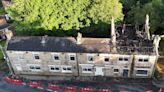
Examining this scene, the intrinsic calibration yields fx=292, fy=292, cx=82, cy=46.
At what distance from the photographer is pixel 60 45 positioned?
5938 centimetres

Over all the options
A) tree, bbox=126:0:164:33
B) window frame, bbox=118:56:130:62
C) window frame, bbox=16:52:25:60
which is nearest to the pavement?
window frame, bbox=118:56:130:62

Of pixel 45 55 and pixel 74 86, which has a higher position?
pixel 45 55

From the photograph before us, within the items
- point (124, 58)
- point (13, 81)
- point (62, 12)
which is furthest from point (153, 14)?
point (13, 81)

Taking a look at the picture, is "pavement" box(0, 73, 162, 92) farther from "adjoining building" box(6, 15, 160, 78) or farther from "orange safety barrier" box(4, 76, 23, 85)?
"adjoining building" box(6, 15, 160, 78)

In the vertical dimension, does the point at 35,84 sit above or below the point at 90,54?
below

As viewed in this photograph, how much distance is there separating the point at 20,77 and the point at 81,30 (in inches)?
677

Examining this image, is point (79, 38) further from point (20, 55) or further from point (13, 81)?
point (13, 81)

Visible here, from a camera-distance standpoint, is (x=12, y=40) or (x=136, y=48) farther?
(x=12, y=40)

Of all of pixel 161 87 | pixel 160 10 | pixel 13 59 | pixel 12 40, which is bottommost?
pixel 161 87

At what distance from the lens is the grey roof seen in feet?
191

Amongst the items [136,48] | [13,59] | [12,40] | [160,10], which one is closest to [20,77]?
[13,59]

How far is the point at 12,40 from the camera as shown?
202 ft

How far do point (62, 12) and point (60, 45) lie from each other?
845 cm

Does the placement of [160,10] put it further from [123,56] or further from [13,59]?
[13,59]
